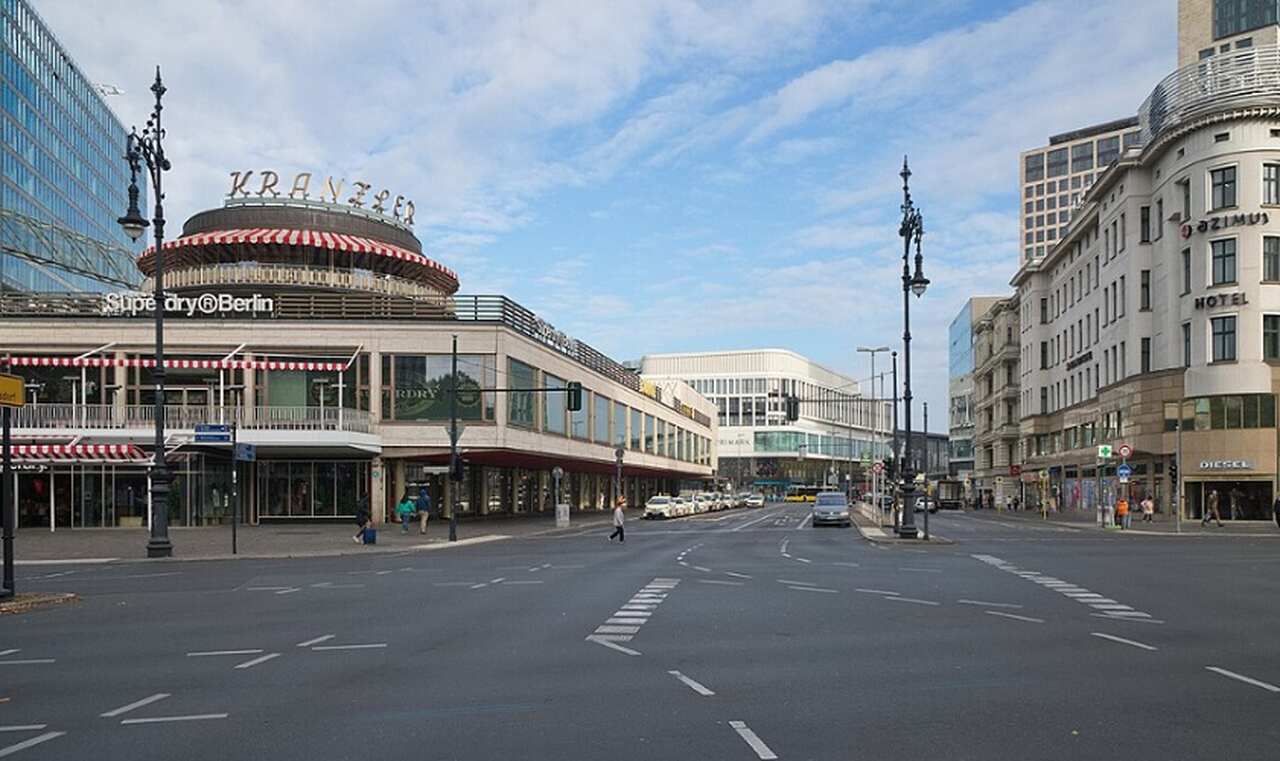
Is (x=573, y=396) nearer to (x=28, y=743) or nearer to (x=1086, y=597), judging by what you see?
(x=1086, y=597)

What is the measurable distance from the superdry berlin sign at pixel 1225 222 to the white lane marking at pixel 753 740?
5455 centimetres

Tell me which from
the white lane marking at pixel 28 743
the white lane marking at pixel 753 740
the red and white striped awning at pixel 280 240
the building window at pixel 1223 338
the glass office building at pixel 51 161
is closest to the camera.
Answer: the white lane marking at pixel 753 740

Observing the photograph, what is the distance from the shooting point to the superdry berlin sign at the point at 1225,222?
54469mm

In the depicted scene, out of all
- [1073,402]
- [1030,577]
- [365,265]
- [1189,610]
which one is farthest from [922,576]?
[1073,402]

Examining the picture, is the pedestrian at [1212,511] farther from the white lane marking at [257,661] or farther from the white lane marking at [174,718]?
the white lane marking at [174,718]

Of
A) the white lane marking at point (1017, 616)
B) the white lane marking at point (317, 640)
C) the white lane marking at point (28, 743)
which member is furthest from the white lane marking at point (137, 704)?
the white lane marking at point (1017, 616)

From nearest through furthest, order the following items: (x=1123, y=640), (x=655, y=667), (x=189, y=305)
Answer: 1. (x=655, y=667)
2. (x=1123, y=640)
3. (x=189, y=305)

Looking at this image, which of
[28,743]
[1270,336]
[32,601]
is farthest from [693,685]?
[1270,336]

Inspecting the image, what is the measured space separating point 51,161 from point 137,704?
108813 millimetres

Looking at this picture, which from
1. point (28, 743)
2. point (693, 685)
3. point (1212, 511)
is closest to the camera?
point (28, 743)

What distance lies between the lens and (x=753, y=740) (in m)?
8.58

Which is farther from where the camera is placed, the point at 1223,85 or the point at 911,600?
the point at 1223,85

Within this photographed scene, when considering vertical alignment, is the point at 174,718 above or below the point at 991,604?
above

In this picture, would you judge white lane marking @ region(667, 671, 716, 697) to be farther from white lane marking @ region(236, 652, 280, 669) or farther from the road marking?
the road marking
